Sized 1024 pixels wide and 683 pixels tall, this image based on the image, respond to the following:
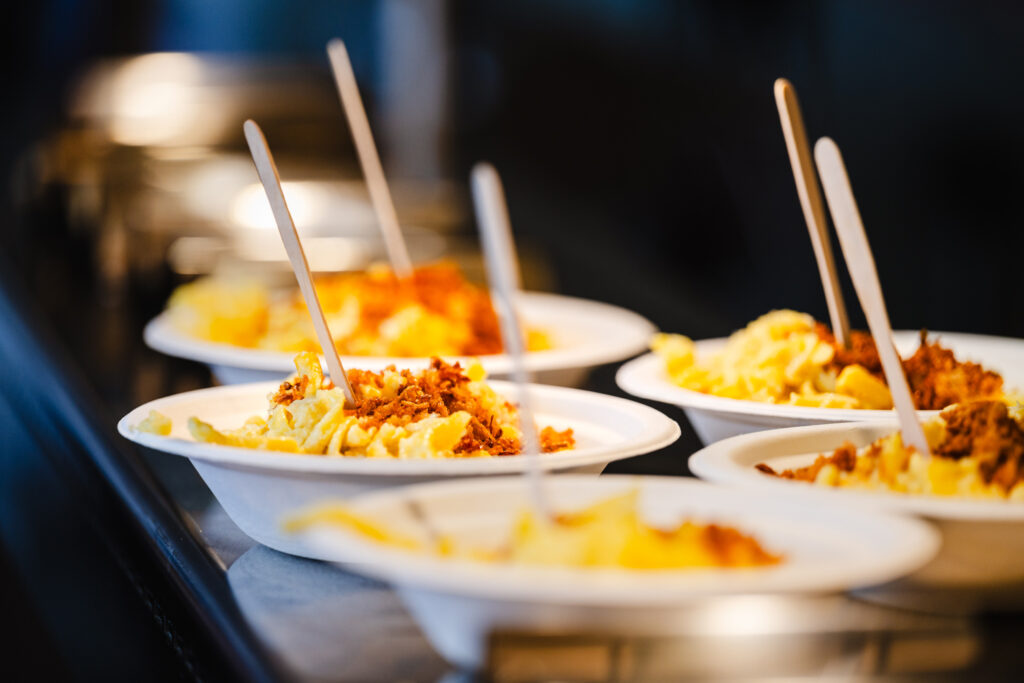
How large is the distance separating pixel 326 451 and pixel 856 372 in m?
0.70

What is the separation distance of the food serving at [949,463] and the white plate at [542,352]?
2.15 feet

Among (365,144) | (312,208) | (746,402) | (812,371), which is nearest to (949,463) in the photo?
(746,402)

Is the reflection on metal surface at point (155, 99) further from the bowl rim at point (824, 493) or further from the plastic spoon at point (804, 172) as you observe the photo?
the bowl rim at point (824, 493)

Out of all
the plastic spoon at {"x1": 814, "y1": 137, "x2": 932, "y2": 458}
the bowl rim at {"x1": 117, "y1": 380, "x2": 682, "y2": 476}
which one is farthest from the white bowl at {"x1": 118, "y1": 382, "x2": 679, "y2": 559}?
the plastic spoon at {"x1": 814, "y1": 137, "x2": 932, "y2": 458}

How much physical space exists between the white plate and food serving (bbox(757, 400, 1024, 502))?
66cm

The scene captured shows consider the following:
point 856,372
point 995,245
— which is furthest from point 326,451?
point 995,245

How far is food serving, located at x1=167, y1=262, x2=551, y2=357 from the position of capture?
196cm

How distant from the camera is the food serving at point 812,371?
145cm

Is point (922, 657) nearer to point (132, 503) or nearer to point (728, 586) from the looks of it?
point (728, 586)

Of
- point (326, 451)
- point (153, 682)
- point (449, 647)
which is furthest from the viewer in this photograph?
point (153, 682)

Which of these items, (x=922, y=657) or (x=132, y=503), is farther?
(x=132, y=503)

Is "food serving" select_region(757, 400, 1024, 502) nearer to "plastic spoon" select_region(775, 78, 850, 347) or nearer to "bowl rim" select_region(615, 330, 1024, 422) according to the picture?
"bowl rim" select_region(615, 330, 1024, 422)

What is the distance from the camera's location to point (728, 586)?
696 mm

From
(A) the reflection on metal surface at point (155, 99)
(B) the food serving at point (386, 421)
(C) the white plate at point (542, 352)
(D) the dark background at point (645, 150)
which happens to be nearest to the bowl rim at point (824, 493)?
(B) the food serving at point (386, 421)
